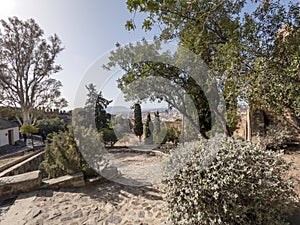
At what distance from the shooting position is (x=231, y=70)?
3.68 metres

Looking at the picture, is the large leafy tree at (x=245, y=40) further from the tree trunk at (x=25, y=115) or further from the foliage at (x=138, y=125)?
the tree trunk at (x=25, y=115)

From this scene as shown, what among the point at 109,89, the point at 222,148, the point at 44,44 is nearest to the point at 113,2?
the point at 109,89

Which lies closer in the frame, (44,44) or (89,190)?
(89,190)

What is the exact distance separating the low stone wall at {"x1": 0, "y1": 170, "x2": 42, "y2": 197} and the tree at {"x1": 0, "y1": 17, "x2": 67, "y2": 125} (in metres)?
12.5

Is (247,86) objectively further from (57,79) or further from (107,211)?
(57,79)

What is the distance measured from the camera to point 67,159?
4641 mm

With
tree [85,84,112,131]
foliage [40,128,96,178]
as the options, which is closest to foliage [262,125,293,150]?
foliage [40,128,96,178]

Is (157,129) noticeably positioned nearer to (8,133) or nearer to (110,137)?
(110,137)

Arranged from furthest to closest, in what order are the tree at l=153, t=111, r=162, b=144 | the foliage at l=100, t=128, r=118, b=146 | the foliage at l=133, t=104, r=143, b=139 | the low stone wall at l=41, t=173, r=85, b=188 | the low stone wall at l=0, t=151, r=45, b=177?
the foliage at l=133, t=104, r=143, b=139
the foliage at l=100, t=128, r=118, b=146
the tree at l=153, t=111, r=162, b=144
the low stone wall at l=0, t=151, r=45, b=177
the low stone wall at l=41, t=173, r=85, b=188

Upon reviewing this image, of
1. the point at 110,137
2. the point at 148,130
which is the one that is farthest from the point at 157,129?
the point at 110,137

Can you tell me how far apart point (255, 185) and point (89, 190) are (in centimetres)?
353

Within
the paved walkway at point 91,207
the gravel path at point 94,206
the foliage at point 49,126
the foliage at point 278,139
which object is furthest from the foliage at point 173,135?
the foliage at point 49,126

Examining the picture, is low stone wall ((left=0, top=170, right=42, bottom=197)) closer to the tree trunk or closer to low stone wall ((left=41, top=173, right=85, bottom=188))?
low stone wall ((left=41, top=173, right=85, bottom=188))

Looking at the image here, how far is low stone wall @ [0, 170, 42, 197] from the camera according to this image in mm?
3912
